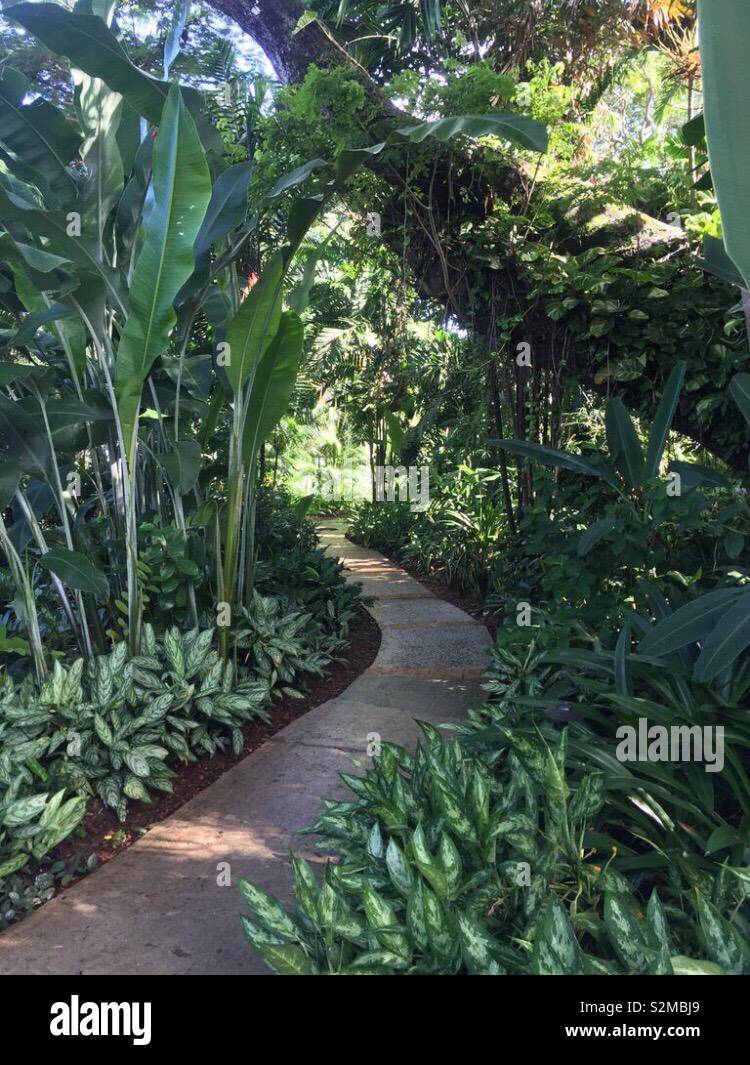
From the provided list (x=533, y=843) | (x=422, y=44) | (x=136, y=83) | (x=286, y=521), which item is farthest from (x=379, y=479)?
(x=533, y=843)

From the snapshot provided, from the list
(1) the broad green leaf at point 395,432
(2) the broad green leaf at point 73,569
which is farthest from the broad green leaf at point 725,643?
(1) the broad green leaf at point 395,432

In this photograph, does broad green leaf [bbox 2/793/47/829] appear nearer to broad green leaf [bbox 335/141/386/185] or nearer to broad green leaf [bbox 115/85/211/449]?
broad green leaf [bbox 115/85/211/449]

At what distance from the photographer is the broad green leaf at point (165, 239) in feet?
9.76

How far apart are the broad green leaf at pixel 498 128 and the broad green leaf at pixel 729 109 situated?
7.58 feet

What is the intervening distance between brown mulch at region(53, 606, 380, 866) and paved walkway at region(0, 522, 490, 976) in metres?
0.06

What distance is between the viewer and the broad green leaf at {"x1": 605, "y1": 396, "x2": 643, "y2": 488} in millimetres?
3492

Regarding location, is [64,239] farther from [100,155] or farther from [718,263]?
[718,263]

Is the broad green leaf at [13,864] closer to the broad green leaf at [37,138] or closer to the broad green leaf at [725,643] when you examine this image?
the broad green leaf at [725,643]

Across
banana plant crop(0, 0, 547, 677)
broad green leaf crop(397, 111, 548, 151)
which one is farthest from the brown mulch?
broad green leaf crop(397, 111, 548, 151)

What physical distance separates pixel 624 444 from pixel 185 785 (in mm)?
2500

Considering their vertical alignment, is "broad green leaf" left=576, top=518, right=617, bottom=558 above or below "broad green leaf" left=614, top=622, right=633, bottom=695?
above

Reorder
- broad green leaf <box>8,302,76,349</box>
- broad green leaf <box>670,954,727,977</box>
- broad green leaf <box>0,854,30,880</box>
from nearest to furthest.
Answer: broad green leaf <box>670,954,727,977</box> < broad green leaf <box>0,854,30,880</box> < broad green leaf <box>8,302,76,349</box>

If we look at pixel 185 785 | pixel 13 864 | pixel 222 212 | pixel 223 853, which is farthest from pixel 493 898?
pixel 222 212
